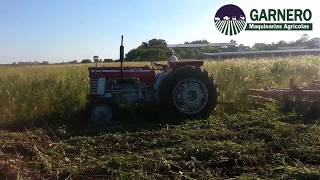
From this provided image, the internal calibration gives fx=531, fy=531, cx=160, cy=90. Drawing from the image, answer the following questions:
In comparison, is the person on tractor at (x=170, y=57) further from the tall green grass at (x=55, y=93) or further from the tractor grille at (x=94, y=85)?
the tall green grass at (x=55, y=93)

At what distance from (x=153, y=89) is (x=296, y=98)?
3.09 metres

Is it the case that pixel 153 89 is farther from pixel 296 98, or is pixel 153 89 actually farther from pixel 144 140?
pixel 296 98

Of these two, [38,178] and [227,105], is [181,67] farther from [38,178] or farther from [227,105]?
[38,178]

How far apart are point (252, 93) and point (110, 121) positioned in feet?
12.1

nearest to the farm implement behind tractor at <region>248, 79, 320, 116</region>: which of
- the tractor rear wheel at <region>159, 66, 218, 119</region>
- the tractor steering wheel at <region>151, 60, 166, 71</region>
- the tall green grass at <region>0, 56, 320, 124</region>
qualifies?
the tall green grass at <region>0, 56, 320, 124</region>

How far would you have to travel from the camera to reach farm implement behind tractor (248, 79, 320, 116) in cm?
1077

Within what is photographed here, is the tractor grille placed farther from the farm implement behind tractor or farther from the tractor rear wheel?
the farm implement behind tractor

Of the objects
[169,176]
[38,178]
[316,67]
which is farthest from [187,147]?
[316,67]

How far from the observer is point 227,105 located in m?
11.5

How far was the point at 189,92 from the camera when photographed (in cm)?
1026

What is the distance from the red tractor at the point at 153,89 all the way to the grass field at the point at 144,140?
336 mm

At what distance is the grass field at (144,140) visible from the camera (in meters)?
6.01

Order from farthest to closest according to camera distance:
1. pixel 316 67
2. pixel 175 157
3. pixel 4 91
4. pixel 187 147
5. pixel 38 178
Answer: pixel 316 67 < pixel 4 91 < pixel 187 147 < pixel 175 157 < pixel 38 178

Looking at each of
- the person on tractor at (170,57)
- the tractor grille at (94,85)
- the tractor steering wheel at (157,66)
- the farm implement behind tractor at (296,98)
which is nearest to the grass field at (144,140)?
the farm implement behind tractor at (296,98)
